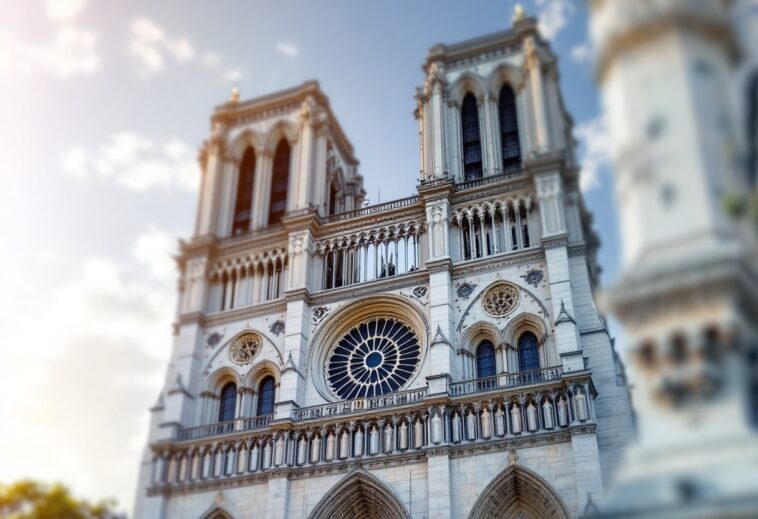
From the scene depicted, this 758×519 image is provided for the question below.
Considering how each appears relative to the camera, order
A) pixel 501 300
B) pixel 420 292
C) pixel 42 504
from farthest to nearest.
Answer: pixel 420 292
pixel 501 300
pixel 42 504

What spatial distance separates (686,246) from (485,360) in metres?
16.3

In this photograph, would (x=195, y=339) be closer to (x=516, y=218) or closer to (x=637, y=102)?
(x=516, y=218)

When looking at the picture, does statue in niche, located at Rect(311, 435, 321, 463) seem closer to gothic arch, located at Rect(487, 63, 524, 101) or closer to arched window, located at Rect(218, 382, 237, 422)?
arched window, located at Rect(218, 382, 237, 422)

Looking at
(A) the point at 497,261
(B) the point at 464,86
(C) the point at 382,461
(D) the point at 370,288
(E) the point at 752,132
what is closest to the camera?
(E) the point at 752,132

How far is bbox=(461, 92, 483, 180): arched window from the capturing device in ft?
110

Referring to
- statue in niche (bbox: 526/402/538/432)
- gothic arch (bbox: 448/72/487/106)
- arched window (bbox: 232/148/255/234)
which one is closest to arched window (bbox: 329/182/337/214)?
arched window (bbox: 232/148/255/234)

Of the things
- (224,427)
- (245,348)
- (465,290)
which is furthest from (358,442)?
(245,348)

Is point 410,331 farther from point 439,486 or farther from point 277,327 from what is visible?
point 439,486

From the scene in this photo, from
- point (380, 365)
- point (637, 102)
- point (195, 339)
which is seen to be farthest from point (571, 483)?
point (195, 339)

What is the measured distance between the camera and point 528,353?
2811 centimetres

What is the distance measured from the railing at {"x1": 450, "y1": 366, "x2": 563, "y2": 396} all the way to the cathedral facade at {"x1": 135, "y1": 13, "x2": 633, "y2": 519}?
87mm

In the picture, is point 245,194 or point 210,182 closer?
point 210,182

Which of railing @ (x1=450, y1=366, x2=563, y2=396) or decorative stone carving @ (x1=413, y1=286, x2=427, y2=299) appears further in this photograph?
decorative stone carving @ (x1=413, y1=286, x2=427, y2=299)

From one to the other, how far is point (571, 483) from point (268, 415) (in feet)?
37.7
